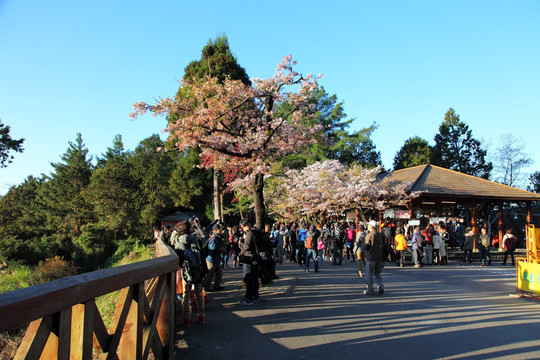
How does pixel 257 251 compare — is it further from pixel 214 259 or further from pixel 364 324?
pixel 364 324

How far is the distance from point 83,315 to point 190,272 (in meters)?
3.47

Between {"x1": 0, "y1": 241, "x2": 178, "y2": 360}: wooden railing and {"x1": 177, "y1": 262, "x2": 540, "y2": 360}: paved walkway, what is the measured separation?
1474mm

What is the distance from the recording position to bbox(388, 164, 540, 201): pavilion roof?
74.1ft

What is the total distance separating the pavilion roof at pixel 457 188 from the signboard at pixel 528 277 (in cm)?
1271

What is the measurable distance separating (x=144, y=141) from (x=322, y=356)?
185 feet

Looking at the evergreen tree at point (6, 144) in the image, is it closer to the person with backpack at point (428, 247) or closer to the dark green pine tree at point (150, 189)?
the dark green pine tree at point (150, 189)

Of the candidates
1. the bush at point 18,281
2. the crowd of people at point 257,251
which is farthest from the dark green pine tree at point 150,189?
the crowd of people at point 257,251

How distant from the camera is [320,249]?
44.9 ft

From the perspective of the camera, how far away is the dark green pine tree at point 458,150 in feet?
173

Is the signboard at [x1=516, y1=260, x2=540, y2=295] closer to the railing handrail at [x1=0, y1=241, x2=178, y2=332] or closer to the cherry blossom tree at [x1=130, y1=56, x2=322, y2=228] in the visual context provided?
the cherry blossom tree at [x1=130, y1=56, x2=322, y2=228]

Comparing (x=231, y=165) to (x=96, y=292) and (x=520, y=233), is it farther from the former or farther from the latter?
(x=520, y=233)

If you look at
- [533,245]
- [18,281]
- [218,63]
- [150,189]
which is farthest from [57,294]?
[150,189]

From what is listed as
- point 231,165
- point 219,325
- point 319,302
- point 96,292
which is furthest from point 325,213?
point 96,292

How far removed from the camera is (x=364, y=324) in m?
6.57
